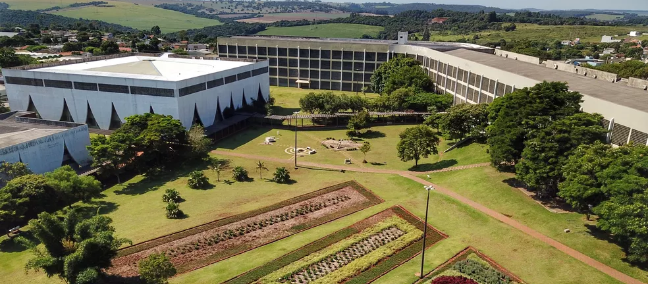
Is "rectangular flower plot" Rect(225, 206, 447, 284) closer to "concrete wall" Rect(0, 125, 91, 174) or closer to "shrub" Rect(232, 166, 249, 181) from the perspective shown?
"shrub" Rect(232, 166, 249, 181)

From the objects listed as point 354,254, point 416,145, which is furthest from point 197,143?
point 354,254

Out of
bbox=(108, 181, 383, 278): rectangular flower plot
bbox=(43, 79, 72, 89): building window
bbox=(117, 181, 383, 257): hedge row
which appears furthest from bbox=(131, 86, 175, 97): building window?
bbox=(108, 181, 383, 278): rectangular flower plot

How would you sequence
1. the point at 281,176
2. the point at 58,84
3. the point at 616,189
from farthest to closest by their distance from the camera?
the point at 58,84 → the point at 281,176 → the point at 616,189

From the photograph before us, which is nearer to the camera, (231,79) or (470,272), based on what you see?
(470,272)

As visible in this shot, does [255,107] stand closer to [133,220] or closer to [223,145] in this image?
[223,145]

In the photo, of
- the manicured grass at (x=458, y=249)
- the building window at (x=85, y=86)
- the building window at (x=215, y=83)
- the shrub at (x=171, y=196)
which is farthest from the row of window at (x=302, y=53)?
the shrub at (x=171, y=196)

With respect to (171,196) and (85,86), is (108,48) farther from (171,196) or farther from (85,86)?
(171,196)
